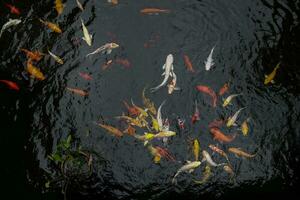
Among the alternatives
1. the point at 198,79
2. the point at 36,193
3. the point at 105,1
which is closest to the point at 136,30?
the point at 105,1

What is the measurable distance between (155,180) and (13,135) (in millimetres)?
1190

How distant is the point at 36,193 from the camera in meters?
3.54

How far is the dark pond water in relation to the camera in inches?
136

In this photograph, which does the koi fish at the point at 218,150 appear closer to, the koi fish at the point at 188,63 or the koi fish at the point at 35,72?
the koi fish at the point at 188,63

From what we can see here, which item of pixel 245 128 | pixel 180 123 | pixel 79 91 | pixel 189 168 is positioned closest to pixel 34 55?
pixel 79 91

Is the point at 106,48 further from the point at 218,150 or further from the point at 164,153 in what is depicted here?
the point at 218,150

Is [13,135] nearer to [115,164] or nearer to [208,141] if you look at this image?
[115,164]

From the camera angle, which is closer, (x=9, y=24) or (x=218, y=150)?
(x=218, y=150)

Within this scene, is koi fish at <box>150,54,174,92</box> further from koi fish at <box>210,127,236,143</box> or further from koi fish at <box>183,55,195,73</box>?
koi fish at <box>210,127,236,143</box>

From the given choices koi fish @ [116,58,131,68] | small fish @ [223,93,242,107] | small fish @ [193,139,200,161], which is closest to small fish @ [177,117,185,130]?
small fish @ [193,139,200,161]

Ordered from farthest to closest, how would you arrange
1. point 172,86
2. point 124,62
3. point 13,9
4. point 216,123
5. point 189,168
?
point 13,9
point 124,62
point 172,86
point 216,123
point 189,168

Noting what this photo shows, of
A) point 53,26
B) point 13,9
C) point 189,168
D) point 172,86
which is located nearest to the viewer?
point 189,168

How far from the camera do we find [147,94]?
3.61 metres

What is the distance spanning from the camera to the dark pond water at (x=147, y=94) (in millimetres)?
3449
